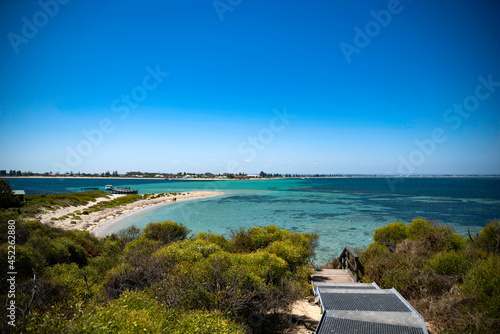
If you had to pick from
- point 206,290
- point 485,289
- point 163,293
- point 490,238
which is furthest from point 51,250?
point 490,238

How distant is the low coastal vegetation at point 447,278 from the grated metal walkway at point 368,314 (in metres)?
1.10

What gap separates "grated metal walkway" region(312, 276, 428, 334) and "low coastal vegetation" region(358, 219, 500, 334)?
1102 millimetres

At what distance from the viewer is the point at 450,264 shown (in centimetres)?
830

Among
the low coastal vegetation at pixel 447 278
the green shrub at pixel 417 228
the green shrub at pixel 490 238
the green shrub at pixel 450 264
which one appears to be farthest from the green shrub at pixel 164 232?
the green shrub at pixel 490 238

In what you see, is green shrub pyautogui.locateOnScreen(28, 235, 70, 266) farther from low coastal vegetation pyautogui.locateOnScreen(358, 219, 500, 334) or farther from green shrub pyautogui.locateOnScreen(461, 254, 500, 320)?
green shrub pyautogui.locateOnScreen(461, 254, 500, 320)

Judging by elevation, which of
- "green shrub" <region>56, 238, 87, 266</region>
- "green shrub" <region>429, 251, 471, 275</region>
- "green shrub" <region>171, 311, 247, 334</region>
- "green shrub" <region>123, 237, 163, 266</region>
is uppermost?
"green shrub" <region>171, 311, 247, 334</region>

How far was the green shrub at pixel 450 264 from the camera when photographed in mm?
8133

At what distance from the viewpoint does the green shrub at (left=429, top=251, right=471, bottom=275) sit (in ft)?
26.7

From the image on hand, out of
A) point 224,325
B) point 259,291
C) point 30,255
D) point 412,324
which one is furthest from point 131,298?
point 30,255

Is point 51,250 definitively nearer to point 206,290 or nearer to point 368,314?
point 206,290

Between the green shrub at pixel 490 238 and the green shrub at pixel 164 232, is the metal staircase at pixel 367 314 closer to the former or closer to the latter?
the green shrub at pixel 490 238

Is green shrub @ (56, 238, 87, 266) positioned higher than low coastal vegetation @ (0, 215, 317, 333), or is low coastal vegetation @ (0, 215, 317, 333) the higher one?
low coastal vegetation @ (0, 215, 317, 333)

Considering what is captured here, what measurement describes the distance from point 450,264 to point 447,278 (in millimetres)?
784

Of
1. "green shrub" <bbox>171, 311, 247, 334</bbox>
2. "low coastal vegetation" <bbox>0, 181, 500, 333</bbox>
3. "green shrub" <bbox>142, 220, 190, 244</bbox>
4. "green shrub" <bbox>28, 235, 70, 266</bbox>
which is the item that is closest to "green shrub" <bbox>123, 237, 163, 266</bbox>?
"low coastal vegetation" <bbox>0, 181, 500, 333</bbox>
